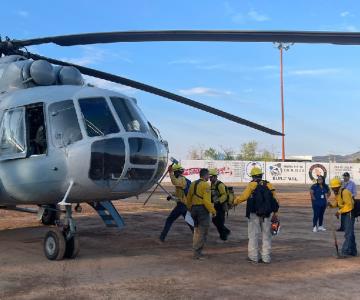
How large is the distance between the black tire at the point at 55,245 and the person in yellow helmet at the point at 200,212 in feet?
7.78

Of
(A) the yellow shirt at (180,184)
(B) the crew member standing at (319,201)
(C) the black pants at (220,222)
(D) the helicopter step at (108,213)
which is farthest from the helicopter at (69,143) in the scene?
(B) the crew member standing at (319,201)

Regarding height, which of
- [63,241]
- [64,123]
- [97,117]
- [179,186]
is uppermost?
[97,117]

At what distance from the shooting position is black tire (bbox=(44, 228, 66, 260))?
8.59 meters

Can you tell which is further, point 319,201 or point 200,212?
point 319,201

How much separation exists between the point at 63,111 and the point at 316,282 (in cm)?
508

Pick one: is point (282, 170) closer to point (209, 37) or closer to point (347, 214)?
point (347, 214)

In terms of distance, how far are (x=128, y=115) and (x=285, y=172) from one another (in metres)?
42.7

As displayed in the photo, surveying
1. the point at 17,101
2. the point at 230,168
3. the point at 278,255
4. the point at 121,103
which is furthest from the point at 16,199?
the point at 230,168

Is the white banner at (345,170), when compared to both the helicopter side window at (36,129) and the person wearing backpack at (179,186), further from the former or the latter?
the helicopter side window at (36,129)

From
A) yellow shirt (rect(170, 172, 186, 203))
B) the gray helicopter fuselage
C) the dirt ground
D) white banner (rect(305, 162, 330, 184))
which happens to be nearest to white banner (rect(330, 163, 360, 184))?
white banner (rect(305, 162, 330, 184))

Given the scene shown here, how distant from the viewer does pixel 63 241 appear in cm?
862

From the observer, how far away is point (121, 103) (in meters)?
9.09

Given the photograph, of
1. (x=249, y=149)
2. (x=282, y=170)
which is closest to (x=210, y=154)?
(x=249, y=149)

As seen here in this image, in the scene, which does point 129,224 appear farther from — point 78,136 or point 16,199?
Result: point 78,136
